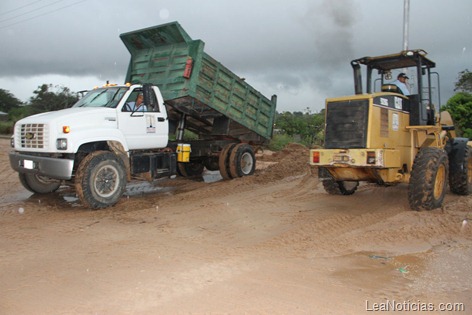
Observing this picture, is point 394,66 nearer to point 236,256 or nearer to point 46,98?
point 236,256

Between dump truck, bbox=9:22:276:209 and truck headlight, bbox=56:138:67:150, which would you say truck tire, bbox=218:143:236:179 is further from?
truck headlight, bbox=56:138:67:150

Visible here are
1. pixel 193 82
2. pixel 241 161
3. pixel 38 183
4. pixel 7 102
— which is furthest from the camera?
pixel 7 102

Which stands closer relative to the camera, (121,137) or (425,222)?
→ (425,222)

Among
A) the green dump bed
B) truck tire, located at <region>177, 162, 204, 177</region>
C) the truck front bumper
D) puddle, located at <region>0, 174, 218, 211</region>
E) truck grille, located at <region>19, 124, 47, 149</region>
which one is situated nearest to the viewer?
the truck front bumper

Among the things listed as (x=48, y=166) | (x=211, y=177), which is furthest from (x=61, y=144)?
(x=211, y=177)

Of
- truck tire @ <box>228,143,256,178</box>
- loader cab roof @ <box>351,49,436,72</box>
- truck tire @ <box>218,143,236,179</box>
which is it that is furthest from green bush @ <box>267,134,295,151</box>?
loader cab roof @ <box>351,49,436,72</box>

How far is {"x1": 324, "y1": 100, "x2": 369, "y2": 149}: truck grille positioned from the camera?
686 cm

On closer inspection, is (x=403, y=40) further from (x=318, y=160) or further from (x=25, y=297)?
(x=25, y=297)

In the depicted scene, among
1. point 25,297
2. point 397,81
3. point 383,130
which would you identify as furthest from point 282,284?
point 397,81

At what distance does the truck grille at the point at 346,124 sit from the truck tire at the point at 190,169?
6.01 meters

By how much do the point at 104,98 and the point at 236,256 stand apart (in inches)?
201

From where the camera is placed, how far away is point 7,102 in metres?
46.2

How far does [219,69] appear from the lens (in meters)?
10.3

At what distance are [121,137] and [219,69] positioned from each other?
326 cm
